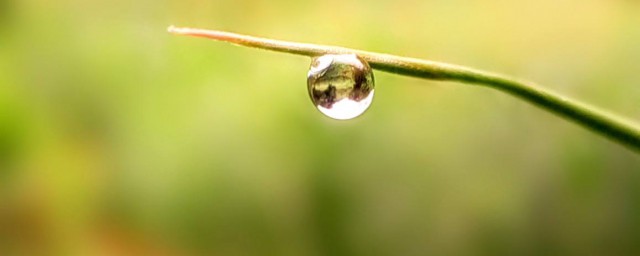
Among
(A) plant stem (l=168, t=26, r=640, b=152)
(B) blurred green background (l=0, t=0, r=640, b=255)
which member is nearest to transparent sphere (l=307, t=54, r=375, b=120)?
(A) plant stem (l=168, t=26, r=640, b=152)

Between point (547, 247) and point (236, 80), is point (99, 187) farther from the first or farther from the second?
point (547, 247)

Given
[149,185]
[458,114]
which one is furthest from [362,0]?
[149,185]

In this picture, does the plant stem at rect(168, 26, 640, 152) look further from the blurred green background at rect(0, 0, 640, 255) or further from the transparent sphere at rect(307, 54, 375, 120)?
the blurred green background at rect(0, 0, 640, 255)

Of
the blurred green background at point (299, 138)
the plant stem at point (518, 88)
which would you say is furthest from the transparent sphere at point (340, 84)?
the blurred green background at point (299, 138)

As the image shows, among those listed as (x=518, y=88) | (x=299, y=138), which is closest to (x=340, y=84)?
(x=518, y=88)

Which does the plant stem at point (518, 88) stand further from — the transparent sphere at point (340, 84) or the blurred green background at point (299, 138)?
the blurred green background at point (299, 138)

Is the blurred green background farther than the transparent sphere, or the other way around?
the blurred green background

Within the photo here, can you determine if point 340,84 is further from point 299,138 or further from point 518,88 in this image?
point 299,138
